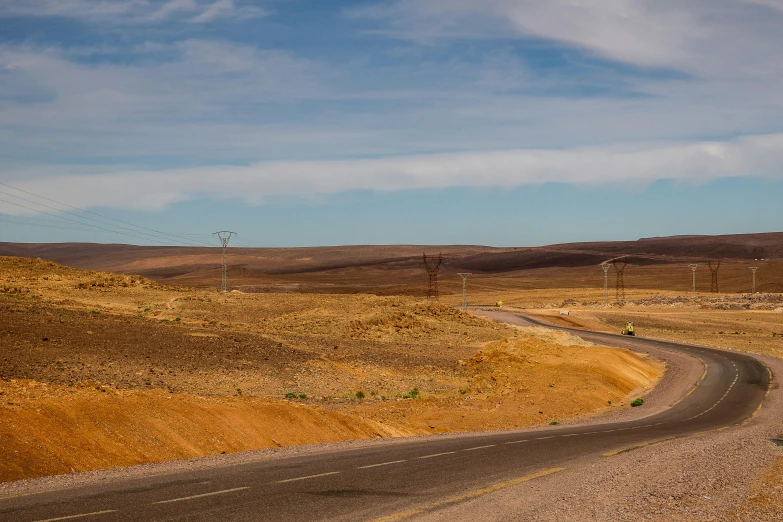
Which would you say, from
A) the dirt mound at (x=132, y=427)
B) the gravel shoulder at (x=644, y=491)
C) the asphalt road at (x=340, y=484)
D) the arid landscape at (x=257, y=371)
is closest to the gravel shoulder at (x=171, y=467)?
the asphalt road at (x=340, y=484)

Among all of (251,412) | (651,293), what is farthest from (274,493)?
(651,293)

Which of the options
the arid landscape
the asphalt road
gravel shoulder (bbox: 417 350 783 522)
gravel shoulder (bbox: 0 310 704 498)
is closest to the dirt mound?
the arid landscape

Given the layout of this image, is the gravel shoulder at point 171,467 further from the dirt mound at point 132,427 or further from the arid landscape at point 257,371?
the arid landscape at point 257,371

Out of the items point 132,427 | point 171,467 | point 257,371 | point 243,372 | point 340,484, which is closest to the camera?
point 340,484

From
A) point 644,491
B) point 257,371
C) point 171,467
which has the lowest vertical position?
point 257,371

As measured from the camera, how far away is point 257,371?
43.2 metres

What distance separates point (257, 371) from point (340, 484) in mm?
27676

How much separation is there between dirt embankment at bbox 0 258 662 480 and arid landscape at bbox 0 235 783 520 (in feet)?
0.32

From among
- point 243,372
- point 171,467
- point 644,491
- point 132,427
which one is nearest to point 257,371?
point 243,372

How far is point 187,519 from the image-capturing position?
12.8 metres

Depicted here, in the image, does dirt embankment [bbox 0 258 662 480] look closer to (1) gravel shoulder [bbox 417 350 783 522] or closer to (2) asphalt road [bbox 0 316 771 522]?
(2) asphalt road [bbox 0 316 771 522]

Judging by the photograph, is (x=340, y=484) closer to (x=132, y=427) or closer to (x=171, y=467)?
(x=171, y=467)

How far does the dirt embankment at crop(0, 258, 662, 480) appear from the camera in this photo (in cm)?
2198

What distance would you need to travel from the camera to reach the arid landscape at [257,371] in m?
21.7
